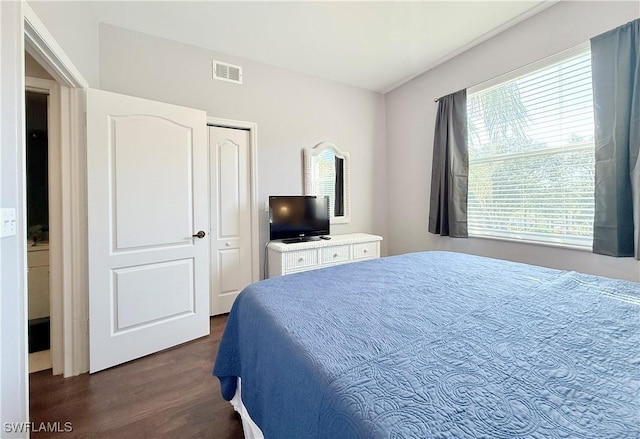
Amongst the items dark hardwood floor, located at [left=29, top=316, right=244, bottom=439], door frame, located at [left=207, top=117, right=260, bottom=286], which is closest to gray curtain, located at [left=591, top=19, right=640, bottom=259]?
dark hardwood floor, located at [left=29, top=316, right=244, bottom=439]

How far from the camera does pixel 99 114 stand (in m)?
1.99

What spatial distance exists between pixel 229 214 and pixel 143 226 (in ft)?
3.00

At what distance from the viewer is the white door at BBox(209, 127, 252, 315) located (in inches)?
113

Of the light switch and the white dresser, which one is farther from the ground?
the light switch

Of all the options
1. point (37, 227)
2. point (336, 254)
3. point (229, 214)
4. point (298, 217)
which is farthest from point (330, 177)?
point (37, 227)

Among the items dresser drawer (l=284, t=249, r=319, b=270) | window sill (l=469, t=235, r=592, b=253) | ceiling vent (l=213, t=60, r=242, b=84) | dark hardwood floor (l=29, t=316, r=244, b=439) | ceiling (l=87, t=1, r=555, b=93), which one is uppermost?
ceiling (l=87, t=1, r=555, b=93)

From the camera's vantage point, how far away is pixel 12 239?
1184 mm

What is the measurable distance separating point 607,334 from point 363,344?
2.81ft

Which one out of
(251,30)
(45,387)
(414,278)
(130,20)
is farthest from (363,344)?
(130,20)

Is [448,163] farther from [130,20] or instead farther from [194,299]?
[130,20]

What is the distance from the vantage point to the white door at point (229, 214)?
288 cm

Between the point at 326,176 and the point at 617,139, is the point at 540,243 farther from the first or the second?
the point at 326,176

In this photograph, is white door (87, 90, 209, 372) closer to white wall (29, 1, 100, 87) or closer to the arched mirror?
white wall (29, 1, 100, 87)

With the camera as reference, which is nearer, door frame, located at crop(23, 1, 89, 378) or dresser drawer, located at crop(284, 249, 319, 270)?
door frame, located at crop(23, 1, 89, 378)
